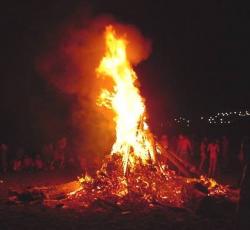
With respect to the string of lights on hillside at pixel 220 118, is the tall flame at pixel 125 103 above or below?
below

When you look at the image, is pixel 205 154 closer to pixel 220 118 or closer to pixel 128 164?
pixel 128 164

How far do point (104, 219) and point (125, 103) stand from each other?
4.18 metres

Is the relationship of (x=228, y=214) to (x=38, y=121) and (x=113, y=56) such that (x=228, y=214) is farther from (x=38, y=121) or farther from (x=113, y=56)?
(x=38, y=121)

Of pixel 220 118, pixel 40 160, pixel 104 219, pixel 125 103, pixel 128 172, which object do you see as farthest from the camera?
pixel 220 118

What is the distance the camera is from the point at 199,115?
2096 inches

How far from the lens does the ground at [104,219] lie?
961 cm

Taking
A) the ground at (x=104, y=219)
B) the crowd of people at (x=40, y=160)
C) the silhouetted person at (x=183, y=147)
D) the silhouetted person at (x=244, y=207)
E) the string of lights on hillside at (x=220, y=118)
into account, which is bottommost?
the ground at (x=104, y=219)

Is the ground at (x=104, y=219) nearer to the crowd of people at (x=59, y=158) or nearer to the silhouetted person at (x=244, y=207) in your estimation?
the silhouetted person at (x=244, y=207)

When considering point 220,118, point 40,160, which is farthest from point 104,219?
point 220,118

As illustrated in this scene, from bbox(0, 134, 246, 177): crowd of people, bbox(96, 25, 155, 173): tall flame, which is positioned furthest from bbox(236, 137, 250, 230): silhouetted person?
bbox(0, 134, 246, 177): crowd of people

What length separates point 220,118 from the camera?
51.7m

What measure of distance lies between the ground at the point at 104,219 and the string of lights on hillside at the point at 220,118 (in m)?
32.1

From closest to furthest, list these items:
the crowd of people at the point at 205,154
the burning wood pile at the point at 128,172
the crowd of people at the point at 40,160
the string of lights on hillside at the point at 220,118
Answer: the burning wood pile at the point at 128,172 < the crowd of people at the point at 205,154 < the crowd of people at the point at 40,160 < the string of lights on hillside at the point at 220,118

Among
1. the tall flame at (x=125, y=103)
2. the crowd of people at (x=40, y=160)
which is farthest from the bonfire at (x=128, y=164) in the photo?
the crowd of people at (x=40, y=160)
